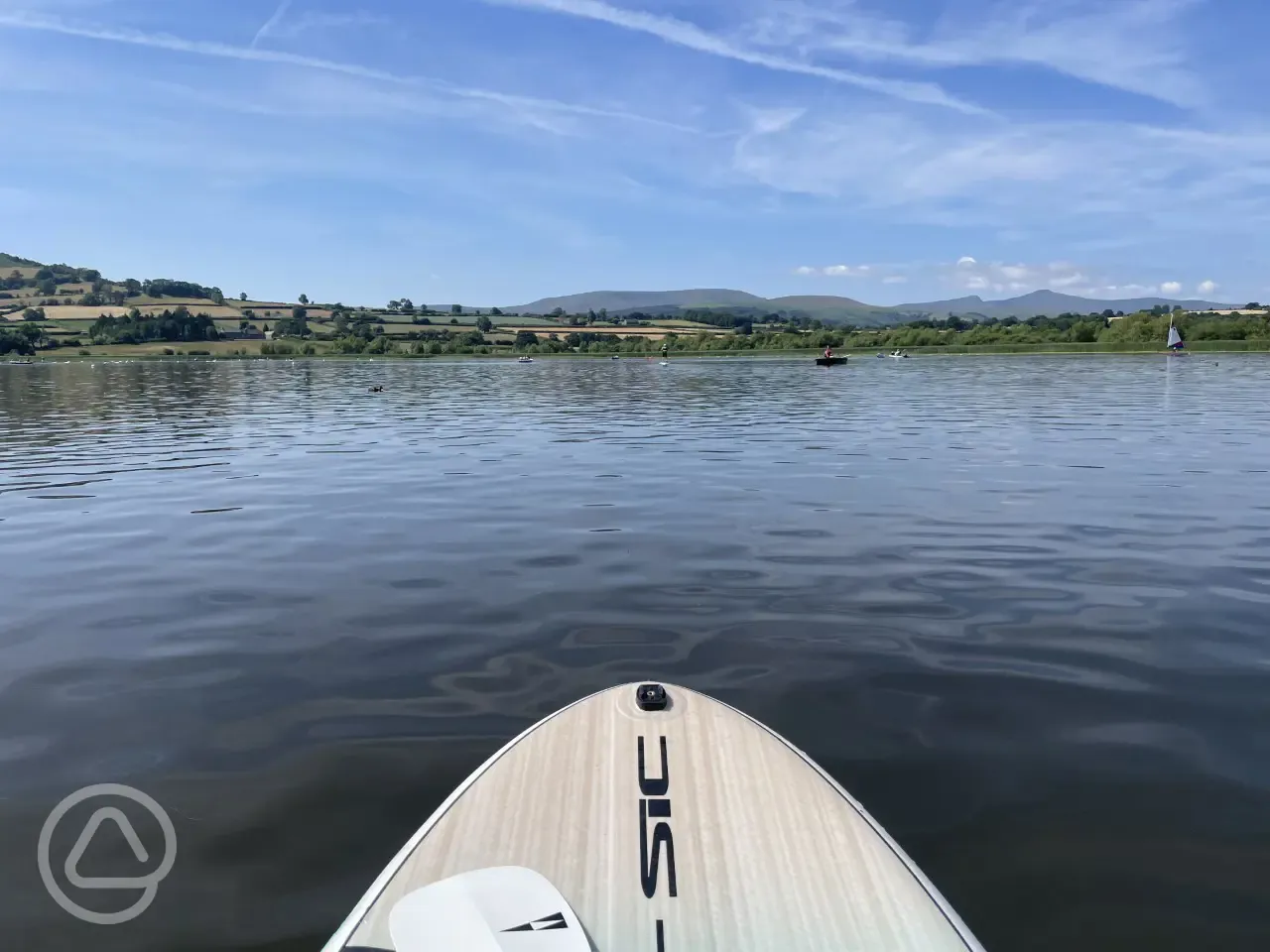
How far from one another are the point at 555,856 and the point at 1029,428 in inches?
1263

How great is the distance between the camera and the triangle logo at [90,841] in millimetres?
5746

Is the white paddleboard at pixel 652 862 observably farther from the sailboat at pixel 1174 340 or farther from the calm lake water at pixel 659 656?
the sailboat at pixel 1174 340

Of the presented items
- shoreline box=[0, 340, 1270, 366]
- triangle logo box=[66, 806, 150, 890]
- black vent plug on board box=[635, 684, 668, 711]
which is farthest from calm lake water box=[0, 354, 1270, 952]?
shoreline box=[0, 340, 1270, 366]

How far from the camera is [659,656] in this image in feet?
31.4

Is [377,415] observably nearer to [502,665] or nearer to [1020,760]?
[502,665]

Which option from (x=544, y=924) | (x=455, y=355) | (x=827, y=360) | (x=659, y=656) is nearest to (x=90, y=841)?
(x=544, y=924)

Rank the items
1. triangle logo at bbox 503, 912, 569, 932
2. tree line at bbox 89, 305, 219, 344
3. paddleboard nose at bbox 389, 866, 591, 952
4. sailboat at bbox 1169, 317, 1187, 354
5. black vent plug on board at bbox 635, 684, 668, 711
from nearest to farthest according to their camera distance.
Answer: paddleboard nose at bbox 389, 866, 591, 952, triangle logo at bbox 503, 912, 569, 932, black vent plug on board at bbox 635, 684, 668, 711, sailboat at bbox 1169, 317, 1187, 354, tree line at bbox 89, 305, 219, 344

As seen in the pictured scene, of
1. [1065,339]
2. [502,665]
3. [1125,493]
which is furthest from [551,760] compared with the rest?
[1065,339]

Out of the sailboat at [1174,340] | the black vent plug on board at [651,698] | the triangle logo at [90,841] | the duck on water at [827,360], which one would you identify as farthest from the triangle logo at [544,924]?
the sailboat at [1174,340]

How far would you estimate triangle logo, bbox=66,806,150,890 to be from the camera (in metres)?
5.75

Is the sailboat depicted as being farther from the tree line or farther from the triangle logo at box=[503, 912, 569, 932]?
the tree line

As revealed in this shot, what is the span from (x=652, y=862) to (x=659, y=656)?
4741 mm

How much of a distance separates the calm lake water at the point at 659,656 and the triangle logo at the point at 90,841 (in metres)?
0.10

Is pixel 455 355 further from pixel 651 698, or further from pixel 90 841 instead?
pixel 651 698
